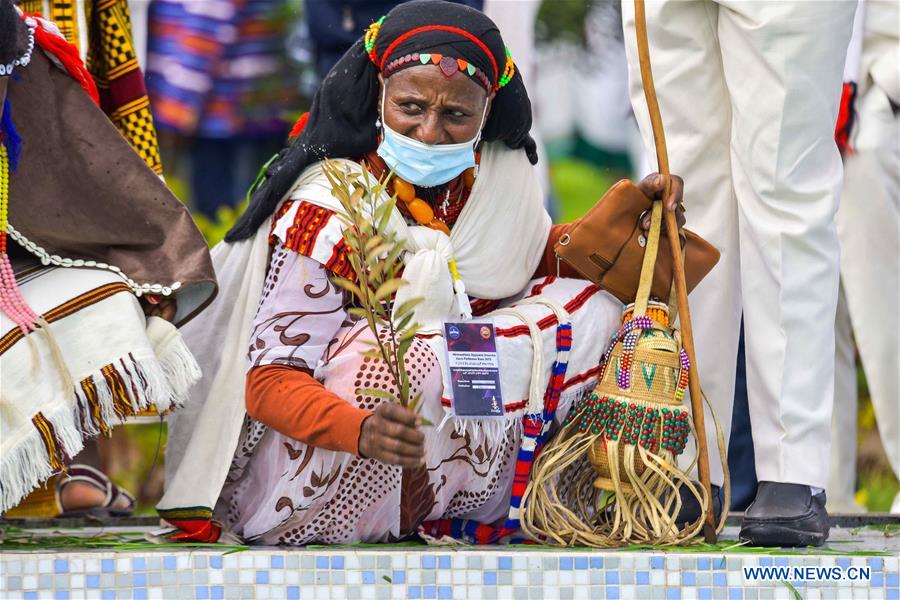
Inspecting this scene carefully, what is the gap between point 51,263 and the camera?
3.31 metres

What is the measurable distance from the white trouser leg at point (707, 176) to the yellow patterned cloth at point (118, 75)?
1367 mm

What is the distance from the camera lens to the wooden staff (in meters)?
3.29

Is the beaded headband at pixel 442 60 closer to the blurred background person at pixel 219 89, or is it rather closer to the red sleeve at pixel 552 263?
the red sleeve at pixel 552 263

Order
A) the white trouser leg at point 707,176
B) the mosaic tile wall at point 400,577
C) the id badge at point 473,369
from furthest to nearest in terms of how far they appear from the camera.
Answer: the white trouser leg at point 707,176
the id badge at point 473,369
the mosaic tile wall at point 400,577

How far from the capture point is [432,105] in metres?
3.35

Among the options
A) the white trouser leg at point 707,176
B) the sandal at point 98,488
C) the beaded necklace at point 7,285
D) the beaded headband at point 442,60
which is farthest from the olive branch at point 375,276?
the sandal at point 98,488

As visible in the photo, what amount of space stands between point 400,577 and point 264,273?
2.79 feet

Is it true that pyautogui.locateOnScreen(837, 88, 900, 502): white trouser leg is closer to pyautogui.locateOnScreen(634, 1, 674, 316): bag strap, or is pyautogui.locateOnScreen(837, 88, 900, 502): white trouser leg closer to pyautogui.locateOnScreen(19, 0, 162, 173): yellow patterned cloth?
pyautogui.locateOnScreen(634, 1, 674, 316): bag strap

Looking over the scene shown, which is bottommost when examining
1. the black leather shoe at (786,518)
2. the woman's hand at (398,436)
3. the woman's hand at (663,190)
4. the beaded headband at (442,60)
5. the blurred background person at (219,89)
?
the black leather shoe at (786,518)

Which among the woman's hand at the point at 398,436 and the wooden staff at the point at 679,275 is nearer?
the woman's hand at the point at 398,436

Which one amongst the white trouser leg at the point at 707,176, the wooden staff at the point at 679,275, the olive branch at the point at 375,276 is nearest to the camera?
the olive branch at the point at 375,276

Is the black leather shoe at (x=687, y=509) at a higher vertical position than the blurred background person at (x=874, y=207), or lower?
lower

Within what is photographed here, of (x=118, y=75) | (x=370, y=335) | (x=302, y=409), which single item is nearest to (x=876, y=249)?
(x=370, y=335)

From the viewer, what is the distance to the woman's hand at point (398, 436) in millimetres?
2898
